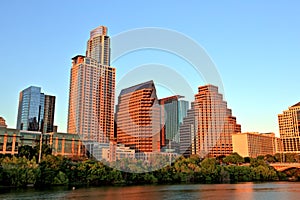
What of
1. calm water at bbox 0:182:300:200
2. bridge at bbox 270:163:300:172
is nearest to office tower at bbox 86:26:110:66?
bridge at bbox 270:163:300:172

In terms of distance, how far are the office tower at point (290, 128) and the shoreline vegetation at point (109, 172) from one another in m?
21.8

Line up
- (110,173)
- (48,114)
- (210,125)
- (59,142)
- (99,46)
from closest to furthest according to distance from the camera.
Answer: (110,173), (210,125), (59,142), (99,46), (48,114)

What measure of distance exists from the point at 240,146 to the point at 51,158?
1373 inches

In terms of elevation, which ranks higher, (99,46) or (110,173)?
(99,46)

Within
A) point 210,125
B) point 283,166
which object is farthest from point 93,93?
point 283,166

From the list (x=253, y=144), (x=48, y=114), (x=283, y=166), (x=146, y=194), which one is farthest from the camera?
(x=48, y=114)

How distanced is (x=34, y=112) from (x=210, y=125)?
4300 centimetres

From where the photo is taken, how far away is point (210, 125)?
27.8m

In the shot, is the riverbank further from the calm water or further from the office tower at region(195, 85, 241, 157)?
the office tower at region(195, 85, 241, 157)

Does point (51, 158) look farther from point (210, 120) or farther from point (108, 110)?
point (210, 120)

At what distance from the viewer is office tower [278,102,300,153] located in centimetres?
5106

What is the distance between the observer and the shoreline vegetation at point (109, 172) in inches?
696

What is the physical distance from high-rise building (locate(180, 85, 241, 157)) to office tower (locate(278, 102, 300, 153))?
8.27 metres

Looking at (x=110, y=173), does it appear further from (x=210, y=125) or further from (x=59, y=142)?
(x=59, y=142)
